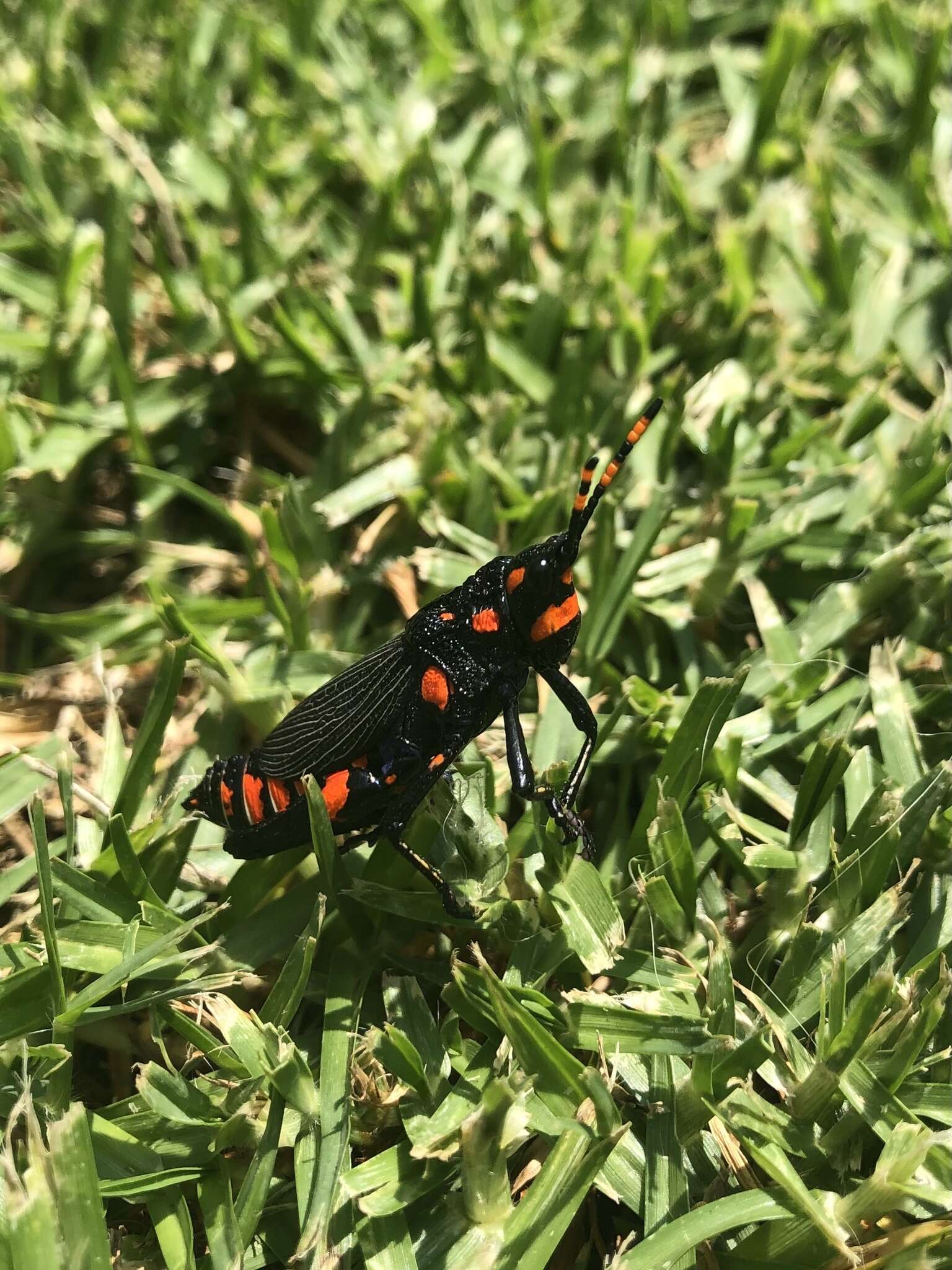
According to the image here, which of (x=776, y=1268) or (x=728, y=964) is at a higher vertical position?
(x=728, y=964)

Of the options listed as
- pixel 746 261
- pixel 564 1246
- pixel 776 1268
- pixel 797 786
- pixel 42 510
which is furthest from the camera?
pixel 746 261

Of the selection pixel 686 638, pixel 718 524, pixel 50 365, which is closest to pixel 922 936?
pixel 686 638

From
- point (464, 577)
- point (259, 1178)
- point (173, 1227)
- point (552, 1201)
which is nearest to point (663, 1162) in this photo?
point (552, 1201)

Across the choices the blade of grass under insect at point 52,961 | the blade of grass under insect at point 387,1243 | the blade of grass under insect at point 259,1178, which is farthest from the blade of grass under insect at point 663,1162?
the blade of grass under insect at point 52,961

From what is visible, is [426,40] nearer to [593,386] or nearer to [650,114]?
[650,114]

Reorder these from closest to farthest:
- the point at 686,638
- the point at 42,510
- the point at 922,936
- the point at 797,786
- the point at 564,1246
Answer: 1. the point at 564,1246
2. the point at 922,936
3. the point at 797,786
4. the point at 686,638
5. the point at 42,510

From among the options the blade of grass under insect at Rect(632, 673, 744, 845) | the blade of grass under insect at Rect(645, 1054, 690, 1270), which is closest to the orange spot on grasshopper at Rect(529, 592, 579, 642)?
the blade of grass under insect at Rect(632, 673, 744, 845)

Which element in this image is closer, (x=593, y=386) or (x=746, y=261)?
(x=593, y=386)
